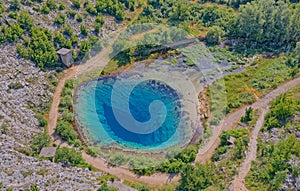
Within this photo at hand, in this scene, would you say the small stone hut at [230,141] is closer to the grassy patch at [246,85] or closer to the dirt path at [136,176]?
the grassy patch at [246,85]

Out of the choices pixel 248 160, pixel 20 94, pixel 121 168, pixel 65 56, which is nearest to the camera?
pixel 248 160

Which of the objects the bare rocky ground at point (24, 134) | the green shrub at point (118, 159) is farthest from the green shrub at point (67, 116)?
the green shrub at point (118, 159)

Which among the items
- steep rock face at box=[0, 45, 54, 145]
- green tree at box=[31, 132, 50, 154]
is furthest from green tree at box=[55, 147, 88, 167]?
steep rock face at box=[0, 45, 54, 145]

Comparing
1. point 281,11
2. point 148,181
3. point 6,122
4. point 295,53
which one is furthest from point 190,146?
point 281,11

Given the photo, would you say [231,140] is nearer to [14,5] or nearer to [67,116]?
[67,116]

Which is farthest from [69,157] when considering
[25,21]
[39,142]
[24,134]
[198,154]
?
[25,21]

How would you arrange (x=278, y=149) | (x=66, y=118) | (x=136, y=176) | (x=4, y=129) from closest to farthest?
1. (x=278, y=149)
2. (x=136, y=176)
3. (x=4, y=129)
4. (x=66, y=118)
